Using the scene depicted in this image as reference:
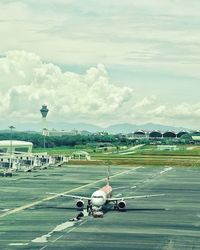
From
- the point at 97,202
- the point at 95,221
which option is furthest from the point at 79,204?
the point at 95,221

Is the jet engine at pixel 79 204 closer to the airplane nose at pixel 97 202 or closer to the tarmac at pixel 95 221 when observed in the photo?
the tarmac at pixel 95 221

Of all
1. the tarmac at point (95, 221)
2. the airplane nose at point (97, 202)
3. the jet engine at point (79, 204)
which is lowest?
the tarmac at point (95, 221)

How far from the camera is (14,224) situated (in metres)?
83.1

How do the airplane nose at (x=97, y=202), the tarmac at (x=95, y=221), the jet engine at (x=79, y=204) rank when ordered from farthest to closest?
the jet engine at (x=79, y=204)
the airplane nose at (x=97, y=202)
the tarmac at (x=95, y=221)

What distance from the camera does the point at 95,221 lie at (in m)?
86.5

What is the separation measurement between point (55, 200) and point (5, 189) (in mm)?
25738

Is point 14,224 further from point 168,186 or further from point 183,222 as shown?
point 168,186

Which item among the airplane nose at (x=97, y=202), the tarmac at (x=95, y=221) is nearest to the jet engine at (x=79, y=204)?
the tarmac at (x=95, y=221)

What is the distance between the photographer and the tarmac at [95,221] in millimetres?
69562

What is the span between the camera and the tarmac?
228 ft

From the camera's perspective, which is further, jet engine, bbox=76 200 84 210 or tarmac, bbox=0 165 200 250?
jet engine, bbox=76 200 84 210

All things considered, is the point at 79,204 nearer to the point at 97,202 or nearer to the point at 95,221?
the point at 97,202

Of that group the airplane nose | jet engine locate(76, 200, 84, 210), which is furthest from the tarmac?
the airplane nose

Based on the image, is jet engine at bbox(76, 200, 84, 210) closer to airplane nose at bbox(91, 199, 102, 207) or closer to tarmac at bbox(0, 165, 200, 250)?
tarmac at bbox(0, 165, 200, 250)
